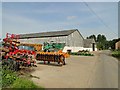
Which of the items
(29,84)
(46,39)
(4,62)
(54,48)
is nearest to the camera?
(29,84)

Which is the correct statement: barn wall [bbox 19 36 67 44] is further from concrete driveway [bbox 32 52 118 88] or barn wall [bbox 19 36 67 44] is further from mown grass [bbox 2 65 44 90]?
mown grass [bbox 2 65 44 90]

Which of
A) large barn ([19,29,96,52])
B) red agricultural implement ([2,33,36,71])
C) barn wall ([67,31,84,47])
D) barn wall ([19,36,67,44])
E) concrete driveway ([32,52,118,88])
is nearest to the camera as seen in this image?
concrete driveway ([32,52,118,88])

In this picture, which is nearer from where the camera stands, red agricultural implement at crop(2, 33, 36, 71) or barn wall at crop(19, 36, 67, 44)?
red agricultural implement at crop(2, 33, 36, 71)

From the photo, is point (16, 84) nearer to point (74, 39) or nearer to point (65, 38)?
point (65, 38)

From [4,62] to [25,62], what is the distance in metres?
1.48

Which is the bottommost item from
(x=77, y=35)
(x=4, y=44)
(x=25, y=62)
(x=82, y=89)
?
(x=82, y=89)

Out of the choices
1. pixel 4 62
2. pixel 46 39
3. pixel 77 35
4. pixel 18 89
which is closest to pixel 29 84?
pixel 18 89

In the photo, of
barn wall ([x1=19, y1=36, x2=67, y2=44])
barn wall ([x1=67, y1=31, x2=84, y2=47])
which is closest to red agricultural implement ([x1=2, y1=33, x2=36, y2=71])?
barn wall ([x1=19, y1=36, x2=67, y2=44])

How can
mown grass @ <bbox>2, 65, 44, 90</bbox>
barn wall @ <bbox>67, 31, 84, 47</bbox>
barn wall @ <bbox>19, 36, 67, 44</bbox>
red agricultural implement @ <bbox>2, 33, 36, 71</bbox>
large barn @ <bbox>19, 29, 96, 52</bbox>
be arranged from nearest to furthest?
mown grass @ <bbox>2, 65, 44, 90</bbox>, red agricultural implement @ <bbox>2, 33, 36, 71</bbox>, large barn @ <bbox>19, 29, 96, 52</bbox>, barn wall @ <bbox>19, 36, 67, 44</bbox>, barn wall @ <bbox>67, 31, 84, 47</bbox>

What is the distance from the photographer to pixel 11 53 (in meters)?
12.9

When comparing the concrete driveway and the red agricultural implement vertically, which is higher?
the red agricultural implement

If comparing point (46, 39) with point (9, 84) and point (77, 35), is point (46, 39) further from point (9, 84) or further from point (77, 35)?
point (9, 84)

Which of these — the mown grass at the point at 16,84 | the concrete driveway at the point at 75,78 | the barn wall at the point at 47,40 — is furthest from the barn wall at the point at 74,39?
the mown grass at the point at 16,84

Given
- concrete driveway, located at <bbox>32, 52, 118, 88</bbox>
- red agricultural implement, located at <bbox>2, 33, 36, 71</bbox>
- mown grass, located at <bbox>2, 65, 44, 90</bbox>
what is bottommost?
concrete driveway, located at <bbox>32, 52, 118, 88</bbox>
